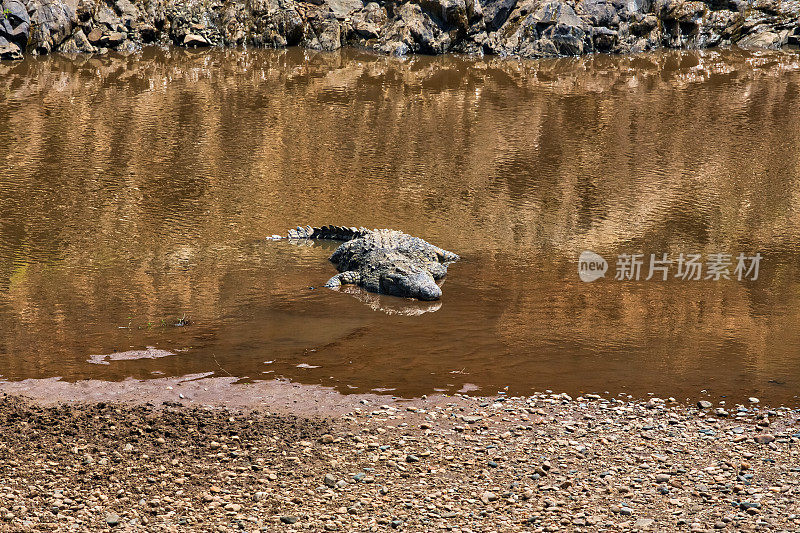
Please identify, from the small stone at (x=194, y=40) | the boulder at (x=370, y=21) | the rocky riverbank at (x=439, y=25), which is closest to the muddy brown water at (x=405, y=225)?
the rocky riverbank at (x=439, y=25)

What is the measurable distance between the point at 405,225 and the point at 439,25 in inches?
1170

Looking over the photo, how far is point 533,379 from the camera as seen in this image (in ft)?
37.6

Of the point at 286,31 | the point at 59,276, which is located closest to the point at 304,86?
the point at 286,31

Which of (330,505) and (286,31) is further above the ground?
(286,31)

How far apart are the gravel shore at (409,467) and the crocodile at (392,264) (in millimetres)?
3769

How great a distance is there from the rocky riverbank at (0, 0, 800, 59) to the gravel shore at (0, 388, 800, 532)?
3556 centimetres

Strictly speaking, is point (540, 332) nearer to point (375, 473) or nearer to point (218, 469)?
point (375, 473)

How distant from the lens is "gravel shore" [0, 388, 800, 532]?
8.37 metres

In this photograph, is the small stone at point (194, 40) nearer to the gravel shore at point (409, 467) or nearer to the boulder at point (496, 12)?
the boulder at point (496, 12)

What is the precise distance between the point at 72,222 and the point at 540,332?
10.9 meters

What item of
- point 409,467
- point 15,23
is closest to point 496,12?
point 15,23

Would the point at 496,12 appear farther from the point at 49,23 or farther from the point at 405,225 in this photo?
the point at 405,225

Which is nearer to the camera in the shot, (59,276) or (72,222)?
(59,276)

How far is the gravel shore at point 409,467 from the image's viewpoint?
329 inches
